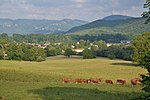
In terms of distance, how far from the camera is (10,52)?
137 metres

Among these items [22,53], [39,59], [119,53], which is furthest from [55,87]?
Result: [119,53]

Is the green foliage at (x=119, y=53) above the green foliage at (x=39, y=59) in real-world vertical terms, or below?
above

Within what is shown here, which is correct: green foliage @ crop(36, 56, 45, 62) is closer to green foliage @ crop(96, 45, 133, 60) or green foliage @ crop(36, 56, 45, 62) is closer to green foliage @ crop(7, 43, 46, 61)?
green foliage @ crop(7, 43, 46, 61)

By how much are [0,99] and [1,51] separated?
111768 millimetres

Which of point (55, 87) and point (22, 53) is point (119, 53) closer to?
point (22, 53)

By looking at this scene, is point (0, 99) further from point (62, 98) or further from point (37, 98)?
point (62, 98)

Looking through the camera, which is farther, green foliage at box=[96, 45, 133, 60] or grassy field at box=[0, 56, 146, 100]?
green foliage at box=[96, 45, 133, 60]

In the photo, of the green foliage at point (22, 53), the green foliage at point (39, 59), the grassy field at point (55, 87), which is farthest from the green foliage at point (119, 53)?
the grassy field at point (55, 87)

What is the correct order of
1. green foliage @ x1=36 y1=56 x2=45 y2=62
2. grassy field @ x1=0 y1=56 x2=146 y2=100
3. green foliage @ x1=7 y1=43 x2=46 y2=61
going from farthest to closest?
green foliage @ x1=36 y1=56 x2=45 y2=62
green foliage @ x1=7 y1=43 x2=46 y2=61
grassy field @ x1=0 y1=56 x2=146 y2=100

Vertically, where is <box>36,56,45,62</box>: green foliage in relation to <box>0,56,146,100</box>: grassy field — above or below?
below

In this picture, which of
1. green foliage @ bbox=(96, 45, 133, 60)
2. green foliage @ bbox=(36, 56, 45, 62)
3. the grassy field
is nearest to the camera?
the grassy field

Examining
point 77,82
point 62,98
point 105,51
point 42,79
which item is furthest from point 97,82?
point 105,51

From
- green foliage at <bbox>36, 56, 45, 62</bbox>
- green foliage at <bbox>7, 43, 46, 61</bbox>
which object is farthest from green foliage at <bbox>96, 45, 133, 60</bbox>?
green foliage at <bbox>7, 43, 46, 61</bbox>

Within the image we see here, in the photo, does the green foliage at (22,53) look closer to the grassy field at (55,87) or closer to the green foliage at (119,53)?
the green foliage at (119,53)
